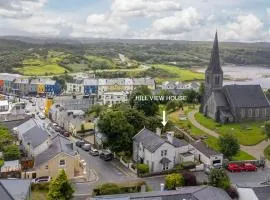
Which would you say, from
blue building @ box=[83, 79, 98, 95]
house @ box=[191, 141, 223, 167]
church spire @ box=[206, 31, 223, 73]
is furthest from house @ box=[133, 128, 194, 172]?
blue building @ box=[83, 79, 98, 95]

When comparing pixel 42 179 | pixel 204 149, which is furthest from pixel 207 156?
pixel 42 179

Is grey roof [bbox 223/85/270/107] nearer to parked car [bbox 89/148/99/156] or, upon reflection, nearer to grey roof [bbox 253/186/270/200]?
parked car [bbox 89/148/99/156]

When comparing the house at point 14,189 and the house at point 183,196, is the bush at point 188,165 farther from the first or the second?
the house at point 14,189

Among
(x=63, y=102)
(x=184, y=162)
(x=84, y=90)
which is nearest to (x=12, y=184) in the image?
(x=184, y=162)

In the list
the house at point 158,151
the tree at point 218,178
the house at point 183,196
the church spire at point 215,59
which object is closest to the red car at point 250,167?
the house at point 158,151

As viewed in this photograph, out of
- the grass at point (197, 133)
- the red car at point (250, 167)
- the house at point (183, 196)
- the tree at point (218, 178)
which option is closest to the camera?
the house at point (183, 196)

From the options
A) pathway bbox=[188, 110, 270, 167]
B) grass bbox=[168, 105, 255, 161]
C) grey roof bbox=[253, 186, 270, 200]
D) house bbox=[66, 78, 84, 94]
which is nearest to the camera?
grey roof bbox=[253, 186, 270, 200]
